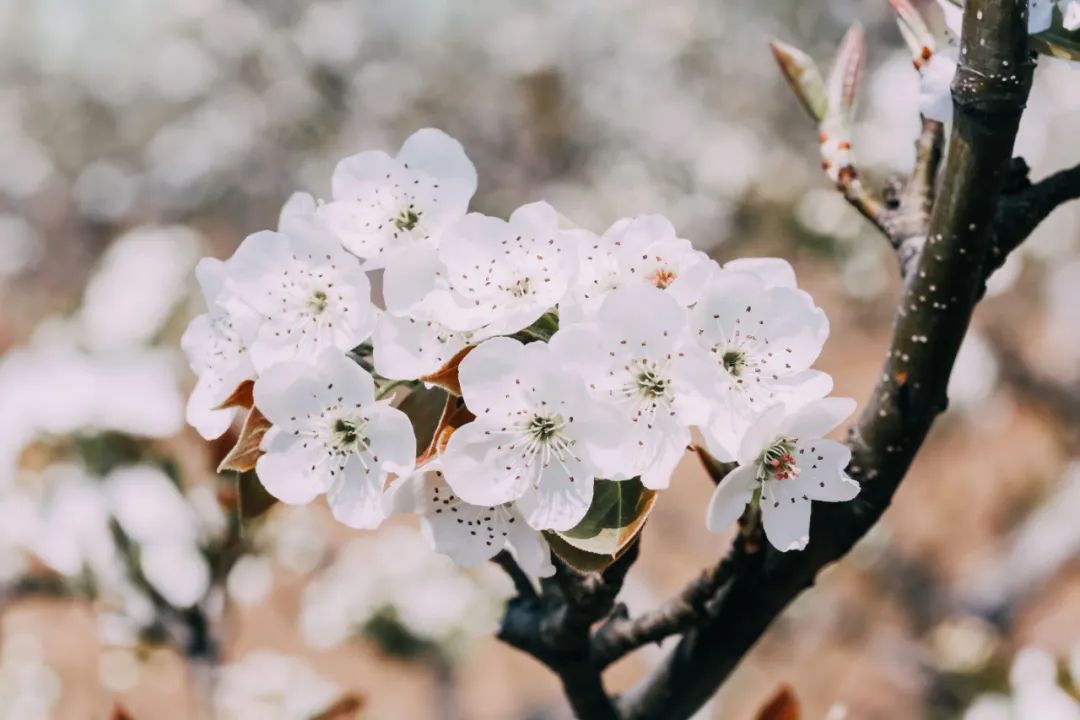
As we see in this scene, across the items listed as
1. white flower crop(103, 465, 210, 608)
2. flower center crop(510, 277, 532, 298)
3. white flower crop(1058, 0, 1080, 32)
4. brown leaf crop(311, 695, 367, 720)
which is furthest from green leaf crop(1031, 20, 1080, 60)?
white flower crop(103, 465, 210, 608)

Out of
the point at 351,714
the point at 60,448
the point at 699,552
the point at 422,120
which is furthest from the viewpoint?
the point at 422,120

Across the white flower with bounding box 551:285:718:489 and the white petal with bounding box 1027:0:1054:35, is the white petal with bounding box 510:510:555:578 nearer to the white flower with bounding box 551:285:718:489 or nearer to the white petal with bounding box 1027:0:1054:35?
the white flower with bounding box 551:285:718:489

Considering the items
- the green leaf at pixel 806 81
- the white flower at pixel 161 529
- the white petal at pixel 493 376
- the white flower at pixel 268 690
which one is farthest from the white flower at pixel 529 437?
the white flower at pixel 268 690

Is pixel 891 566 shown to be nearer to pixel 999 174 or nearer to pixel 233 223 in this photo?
pixel 999 174

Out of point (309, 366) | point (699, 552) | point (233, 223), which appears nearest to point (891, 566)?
point (699, 552)

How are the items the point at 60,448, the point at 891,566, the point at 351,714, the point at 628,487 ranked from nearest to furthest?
1. the point at 628,487
2. the point at 351,714
3. the point at 60,448
4. the point at 891,566

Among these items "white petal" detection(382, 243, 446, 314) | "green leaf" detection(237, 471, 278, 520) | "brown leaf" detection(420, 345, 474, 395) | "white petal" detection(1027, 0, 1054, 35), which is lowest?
"green leaf" detection(237, 471, 278, 520)
